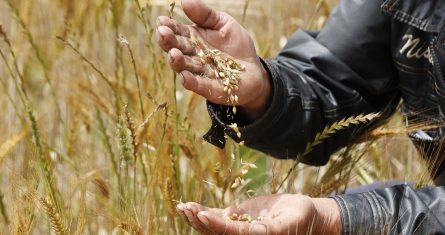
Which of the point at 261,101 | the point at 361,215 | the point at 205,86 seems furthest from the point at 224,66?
the point at 361,215

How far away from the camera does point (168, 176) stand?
1392mm

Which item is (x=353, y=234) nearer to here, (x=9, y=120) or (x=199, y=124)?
(x=199, y=124)

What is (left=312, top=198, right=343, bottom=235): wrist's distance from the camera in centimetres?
122

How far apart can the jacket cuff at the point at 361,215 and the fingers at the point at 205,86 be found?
0.78 ft

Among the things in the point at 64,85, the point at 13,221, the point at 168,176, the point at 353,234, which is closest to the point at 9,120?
the point at 64,85

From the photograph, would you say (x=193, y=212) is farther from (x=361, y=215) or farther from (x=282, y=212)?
(x=361, y=215)

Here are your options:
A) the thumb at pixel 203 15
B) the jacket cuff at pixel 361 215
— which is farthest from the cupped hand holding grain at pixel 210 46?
the jacket cuff at pixel 361 215

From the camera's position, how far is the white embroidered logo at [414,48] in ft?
4.76

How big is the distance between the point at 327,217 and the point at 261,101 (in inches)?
9.1

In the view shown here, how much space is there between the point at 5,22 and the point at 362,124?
1.43m

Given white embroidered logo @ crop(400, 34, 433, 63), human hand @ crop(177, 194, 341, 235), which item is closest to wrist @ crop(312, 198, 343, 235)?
human hand @ crop(177, 194, 341, 235)

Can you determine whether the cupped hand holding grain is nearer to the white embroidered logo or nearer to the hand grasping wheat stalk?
the hand grasping wheat stalk

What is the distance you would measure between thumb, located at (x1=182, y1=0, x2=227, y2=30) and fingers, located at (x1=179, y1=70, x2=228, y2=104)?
Answer: 0.10 m

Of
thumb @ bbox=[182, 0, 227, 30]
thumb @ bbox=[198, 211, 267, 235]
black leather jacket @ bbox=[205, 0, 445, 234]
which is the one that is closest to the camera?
thumb @ bbox=[198, 211, 267, 235]
